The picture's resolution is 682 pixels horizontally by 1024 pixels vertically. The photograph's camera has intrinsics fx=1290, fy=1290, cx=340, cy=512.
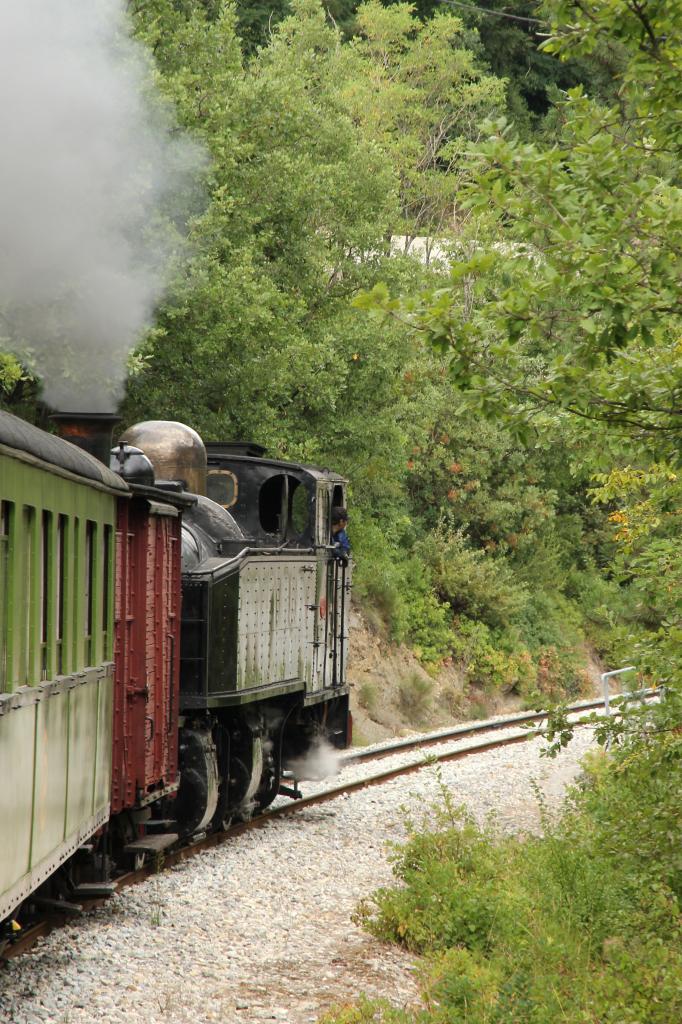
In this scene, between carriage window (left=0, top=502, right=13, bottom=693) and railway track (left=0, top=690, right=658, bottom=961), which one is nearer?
carriage window (left=0, top=502, right=13, bottom=693)

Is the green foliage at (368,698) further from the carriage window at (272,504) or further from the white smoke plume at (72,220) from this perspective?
the white smoke plume at (72,220)

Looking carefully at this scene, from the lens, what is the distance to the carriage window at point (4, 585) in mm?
5219

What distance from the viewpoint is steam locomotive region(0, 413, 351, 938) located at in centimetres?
575

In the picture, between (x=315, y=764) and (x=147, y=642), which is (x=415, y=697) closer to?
(x=315, y=764)

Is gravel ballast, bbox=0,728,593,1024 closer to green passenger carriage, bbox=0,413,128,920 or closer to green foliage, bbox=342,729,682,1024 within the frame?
green foliage, bbox=342,729,682,1024

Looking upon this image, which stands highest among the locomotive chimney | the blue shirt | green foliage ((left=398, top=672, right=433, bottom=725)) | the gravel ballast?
the locomotive chimney

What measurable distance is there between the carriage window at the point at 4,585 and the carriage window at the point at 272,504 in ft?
23.6

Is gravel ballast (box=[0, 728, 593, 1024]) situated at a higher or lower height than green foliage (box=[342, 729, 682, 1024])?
lower

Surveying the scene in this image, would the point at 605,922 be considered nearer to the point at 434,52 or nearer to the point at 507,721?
the point at 507,721

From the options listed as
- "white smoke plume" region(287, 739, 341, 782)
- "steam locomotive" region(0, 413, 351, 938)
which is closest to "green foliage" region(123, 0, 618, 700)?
"steam locomotive" region(0, 413, 351, 938)

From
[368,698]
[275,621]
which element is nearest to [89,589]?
[275,621]

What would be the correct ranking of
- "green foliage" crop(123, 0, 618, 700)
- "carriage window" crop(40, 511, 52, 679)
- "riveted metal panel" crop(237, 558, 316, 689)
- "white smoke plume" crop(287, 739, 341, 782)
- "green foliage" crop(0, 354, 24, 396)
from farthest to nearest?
"green foliage" crop(123, 0, 618, 700) < "white smoke plume" crop(287, 739, 341, 782) < "green foliage" crop(0, 354, 24, 396) < "riveted metal panel" crop(237, 558, 316, 689) < "carriage window" crop(40, 511, 52, 679)

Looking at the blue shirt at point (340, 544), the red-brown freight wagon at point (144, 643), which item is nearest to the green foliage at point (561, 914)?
the red-brown freight wagon at point (144, 643)

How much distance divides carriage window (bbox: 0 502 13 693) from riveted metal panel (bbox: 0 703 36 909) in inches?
8.0
